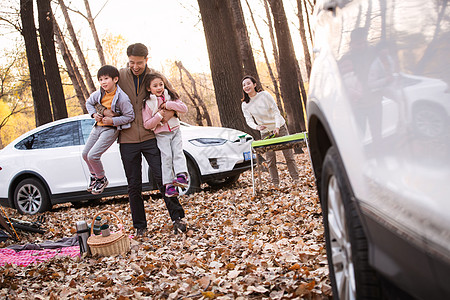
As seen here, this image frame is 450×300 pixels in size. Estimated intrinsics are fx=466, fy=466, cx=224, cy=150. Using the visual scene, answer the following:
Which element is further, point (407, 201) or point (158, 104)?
point (158, 104)

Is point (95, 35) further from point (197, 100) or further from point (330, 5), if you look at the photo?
point (330, 5)

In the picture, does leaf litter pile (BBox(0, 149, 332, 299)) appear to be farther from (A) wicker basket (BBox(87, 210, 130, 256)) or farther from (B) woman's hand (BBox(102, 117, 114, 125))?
(B) woman's hand (BBox(102, 117, 114, 125))

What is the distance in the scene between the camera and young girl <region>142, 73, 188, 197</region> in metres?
5.70

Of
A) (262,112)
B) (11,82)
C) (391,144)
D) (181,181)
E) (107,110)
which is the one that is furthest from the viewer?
(11,82)

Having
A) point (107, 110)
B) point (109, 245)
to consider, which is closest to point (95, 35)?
point (107, 110)

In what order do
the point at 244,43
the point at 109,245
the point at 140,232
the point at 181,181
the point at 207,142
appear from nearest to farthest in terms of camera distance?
the point at 109,245 < the point at 181,181 < the point at 140,232 < the point at 207,142 < the point at 244,43

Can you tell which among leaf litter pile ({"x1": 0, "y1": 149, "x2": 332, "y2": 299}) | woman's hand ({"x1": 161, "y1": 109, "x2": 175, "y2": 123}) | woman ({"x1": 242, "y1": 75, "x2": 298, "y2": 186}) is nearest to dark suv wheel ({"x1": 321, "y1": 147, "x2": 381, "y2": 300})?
leaf litter pile ({"x1": 0, "y1": 149, "x2": 332, "y2": 299})

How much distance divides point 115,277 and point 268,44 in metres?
29.4

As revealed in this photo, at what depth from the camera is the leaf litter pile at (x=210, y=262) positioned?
3539 mm

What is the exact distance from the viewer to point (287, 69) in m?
15.8

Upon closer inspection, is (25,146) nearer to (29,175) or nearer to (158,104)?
(29,175)

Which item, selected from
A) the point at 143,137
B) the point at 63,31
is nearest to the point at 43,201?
the point at 143,137

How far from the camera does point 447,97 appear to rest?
4.47 feet

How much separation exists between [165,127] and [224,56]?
18.8 feet
